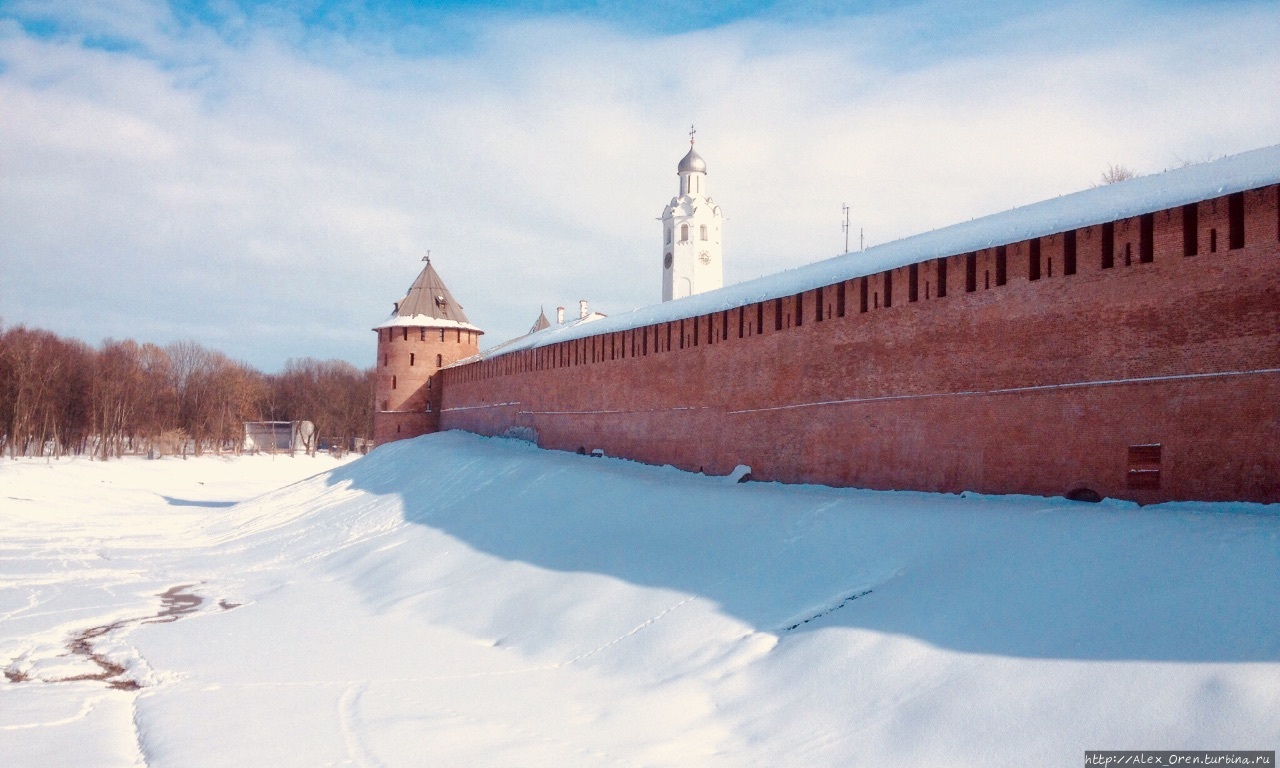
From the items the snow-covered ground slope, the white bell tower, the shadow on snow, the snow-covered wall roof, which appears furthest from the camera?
the white bell tower

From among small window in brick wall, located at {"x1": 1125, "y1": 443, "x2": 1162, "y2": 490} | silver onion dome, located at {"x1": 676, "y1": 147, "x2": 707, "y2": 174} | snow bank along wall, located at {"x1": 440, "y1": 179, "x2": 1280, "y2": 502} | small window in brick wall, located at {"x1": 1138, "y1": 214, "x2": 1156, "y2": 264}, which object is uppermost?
silver onion dome, located at {"x1": 676, "y1": 147, "x2": 707, "y2": 174}

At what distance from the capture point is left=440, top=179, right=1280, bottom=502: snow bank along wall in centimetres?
627

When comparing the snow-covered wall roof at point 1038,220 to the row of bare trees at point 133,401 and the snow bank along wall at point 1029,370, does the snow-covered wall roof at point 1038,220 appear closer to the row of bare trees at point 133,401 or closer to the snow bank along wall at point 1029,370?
the snow bank along wall at point 1029,370

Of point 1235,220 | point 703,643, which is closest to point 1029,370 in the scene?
point 1235,220

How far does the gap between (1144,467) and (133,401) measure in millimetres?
38511

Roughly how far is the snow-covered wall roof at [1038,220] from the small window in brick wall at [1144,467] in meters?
1.76

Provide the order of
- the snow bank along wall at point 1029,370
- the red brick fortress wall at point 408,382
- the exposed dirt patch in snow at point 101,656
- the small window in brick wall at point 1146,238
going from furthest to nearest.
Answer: the red brick fortress wall at point 408,382
the exposed dirt patch in snow at point 101,656
the small window in brick wall at point 1146,238
the snow bank along wall at point 1029,370

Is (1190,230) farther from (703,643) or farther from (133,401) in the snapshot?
(133,401)

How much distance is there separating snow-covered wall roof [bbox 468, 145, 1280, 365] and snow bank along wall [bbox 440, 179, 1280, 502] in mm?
85

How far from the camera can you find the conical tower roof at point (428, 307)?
22547mm

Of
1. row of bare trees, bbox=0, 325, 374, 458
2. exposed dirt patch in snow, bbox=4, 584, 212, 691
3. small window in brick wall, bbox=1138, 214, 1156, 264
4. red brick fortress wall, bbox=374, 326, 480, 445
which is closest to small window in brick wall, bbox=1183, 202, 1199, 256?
small window in brick wall, bbox=1138, 214, 1156, 264

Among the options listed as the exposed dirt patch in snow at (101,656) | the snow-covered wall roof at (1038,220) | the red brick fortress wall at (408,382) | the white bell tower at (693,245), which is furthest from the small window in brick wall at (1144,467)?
the white bell tower at (693,245)

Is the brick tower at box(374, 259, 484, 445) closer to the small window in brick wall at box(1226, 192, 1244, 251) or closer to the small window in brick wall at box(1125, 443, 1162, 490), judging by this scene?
the small window in brick wall at box(1125, 443, 1162, 490)

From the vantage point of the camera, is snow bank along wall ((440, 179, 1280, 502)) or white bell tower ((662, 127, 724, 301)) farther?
white bell tower ((662, 127, 724, 301))
